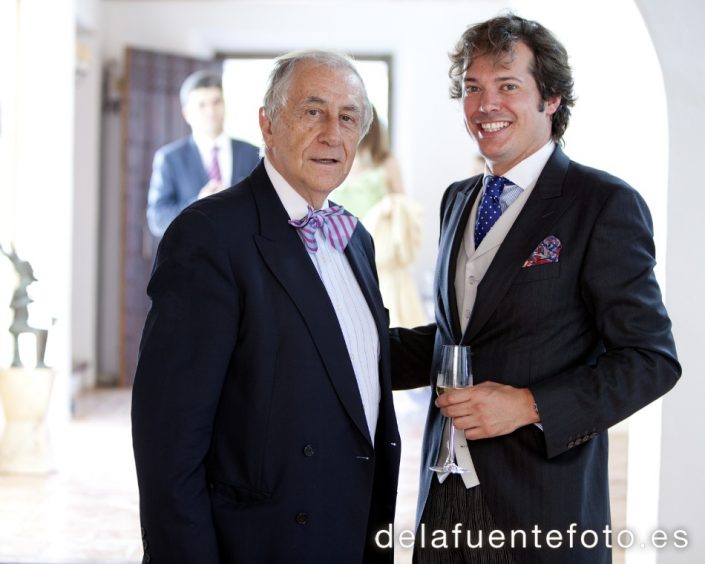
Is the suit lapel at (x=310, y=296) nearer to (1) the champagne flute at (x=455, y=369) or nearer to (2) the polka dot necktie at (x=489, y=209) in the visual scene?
(1) the champagne flute at (x=455, y=369)

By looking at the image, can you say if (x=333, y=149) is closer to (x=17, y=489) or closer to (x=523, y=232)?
(x=523, y=232)

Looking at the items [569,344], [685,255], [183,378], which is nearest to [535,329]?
[569,344]

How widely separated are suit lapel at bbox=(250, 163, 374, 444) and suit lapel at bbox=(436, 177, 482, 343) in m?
0.35

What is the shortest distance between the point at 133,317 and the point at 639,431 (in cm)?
560

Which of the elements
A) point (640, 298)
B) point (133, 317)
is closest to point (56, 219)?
point (133, 317)

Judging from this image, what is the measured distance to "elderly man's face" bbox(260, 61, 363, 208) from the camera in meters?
2.09

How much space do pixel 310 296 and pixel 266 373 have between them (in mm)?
190

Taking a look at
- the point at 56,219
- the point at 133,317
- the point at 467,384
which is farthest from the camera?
the point at 133,317

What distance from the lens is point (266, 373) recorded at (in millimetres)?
1910

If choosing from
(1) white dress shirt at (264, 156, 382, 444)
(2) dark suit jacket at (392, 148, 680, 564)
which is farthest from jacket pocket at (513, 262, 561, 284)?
(1) white dress shirt at (264, 156, 382, 444)

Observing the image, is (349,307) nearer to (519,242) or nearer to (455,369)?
(455,369)

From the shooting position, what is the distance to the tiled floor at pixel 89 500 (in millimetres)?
4016

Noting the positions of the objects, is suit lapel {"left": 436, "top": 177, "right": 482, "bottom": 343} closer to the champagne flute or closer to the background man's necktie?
the champagne flute

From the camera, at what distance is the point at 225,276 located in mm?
1884
